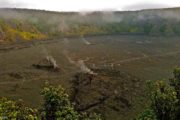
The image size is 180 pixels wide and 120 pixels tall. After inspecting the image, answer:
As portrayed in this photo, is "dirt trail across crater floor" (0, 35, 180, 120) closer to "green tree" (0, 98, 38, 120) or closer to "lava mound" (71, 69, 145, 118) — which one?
"lava mound" (71, 69, 145, 118)

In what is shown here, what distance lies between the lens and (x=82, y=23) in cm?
18925

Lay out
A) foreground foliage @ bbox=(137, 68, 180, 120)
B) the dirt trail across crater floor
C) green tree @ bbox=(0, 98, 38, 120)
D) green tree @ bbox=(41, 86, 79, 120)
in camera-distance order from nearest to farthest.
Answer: green tree @ bbox=(0, 98, 38, 120) → green tree @ bbox=(41, 86, 79, 120) → foreground foliage @ bbox=(137, 68, 180, 120) → the dirt trail across crater floor

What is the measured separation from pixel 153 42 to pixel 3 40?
5064cm

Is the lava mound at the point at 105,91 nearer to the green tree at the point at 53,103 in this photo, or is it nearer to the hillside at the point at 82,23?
the green tree at the point at 53,103

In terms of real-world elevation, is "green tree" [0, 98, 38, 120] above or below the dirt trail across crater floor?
above

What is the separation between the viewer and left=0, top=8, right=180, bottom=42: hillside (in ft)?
537

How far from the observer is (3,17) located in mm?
166375

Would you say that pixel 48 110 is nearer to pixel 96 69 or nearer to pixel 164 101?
pixel 164 101

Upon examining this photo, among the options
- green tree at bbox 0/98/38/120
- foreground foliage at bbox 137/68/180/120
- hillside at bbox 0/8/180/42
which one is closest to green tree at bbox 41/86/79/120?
green tree at bbox 0/98/38/120

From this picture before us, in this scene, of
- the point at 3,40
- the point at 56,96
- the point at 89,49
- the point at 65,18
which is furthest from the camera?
the point at 65,18

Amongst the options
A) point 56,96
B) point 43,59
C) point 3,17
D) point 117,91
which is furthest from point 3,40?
point 56,96

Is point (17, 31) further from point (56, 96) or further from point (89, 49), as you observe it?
point (56, 96)

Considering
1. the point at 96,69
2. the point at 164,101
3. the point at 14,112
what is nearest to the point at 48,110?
the point at 14,112

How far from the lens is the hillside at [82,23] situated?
164 m
